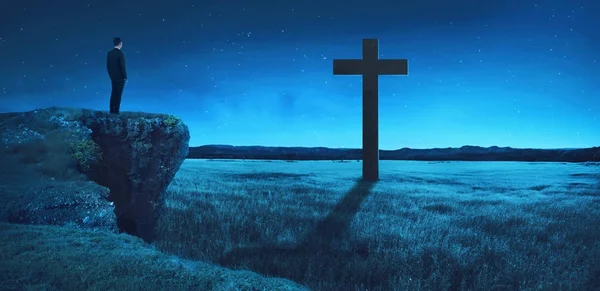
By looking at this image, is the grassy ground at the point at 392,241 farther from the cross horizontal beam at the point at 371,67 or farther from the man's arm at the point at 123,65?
the cross horizontal beam at the point at 371,67

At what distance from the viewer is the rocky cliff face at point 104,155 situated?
6.84m

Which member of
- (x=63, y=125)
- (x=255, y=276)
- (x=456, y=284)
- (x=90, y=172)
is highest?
(x=63, y=125)

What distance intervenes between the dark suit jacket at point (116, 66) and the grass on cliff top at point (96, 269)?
17.9ft

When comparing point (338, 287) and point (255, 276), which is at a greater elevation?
point (255, 276)

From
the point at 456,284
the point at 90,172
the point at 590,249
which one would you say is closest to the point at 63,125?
the point at 90,172

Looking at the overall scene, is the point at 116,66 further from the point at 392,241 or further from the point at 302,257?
the point at 392,241

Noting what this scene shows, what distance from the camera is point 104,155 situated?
7.74 metres

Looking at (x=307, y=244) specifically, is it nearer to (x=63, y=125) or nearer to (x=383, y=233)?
(x=383, y=233)

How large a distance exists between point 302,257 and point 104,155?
13.1 feet

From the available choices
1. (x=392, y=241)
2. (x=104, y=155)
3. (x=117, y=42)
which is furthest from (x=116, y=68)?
(x=392, y=241)

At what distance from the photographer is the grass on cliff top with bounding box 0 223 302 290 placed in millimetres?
3477

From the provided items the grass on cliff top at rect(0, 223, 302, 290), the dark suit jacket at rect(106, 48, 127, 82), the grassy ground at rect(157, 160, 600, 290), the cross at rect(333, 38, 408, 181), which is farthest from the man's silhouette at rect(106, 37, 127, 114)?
the cross at rect(333, 38, 408, 181)

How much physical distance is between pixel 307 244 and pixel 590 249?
17.9ft

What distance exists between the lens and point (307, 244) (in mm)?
8156
